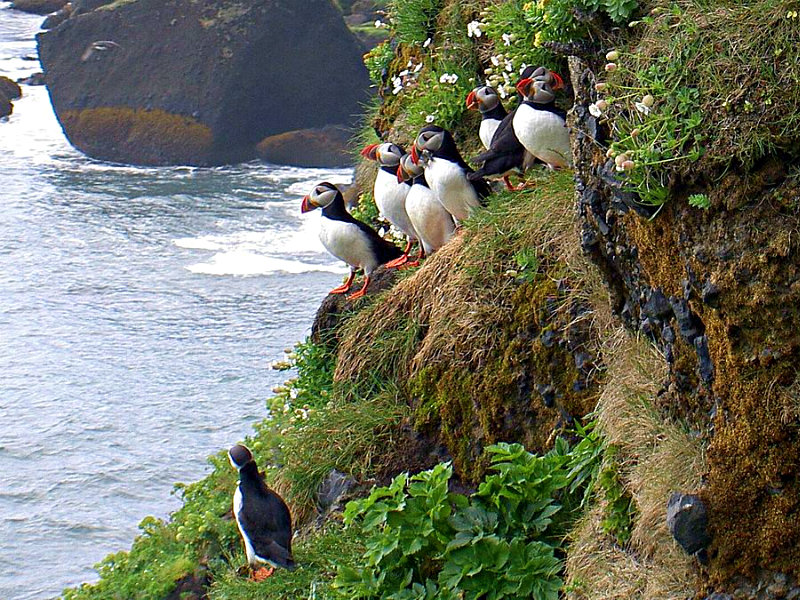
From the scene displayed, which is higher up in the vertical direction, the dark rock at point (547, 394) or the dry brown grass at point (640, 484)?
the dry brown grass at point (640, 484)

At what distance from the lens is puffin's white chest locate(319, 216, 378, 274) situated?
6066 mm

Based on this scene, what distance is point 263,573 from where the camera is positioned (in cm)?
514

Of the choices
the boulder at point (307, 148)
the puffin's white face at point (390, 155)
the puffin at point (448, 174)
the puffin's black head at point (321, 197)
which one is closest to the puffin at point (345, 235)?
the puffin's black head at point (321, 197)

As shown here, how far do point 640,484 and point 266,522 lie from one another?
2.14 m

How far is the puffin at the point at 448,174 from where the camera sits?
5.47 metres

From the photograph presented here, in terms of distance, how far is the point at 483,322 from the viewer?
15.9ft

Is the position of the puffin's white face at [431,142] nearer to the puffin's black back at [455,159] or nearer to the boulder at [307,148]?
the puffin's black back at [455,159]

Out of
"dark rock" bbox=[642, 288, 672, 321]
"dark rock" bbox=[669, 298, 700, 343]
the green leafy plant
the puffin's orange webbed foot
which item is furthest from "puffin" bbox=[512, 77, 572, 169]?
the puffin's orange webbed foot

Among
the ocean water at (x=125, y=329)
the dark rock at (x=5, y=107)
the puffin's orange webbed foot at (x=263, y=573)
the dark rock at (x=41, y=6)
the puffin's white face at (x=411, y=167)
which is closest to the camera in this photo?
the puffin's orange webbed foot at (x=263, y=573)

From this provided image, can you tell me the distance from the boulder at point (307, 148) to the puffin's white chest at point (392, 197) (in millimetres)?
13095

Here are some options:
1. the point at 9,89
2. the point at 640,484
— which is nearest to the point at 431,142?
the point at 640,484

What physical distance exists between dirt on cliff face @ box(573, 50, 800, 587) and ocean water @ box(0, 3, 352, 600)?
20.8ft

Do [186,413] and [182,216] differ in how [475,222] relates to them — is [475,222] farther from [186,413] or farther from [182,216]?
[182,216]

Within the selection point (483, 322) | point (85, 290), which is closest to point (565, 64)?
point (483, 322)
